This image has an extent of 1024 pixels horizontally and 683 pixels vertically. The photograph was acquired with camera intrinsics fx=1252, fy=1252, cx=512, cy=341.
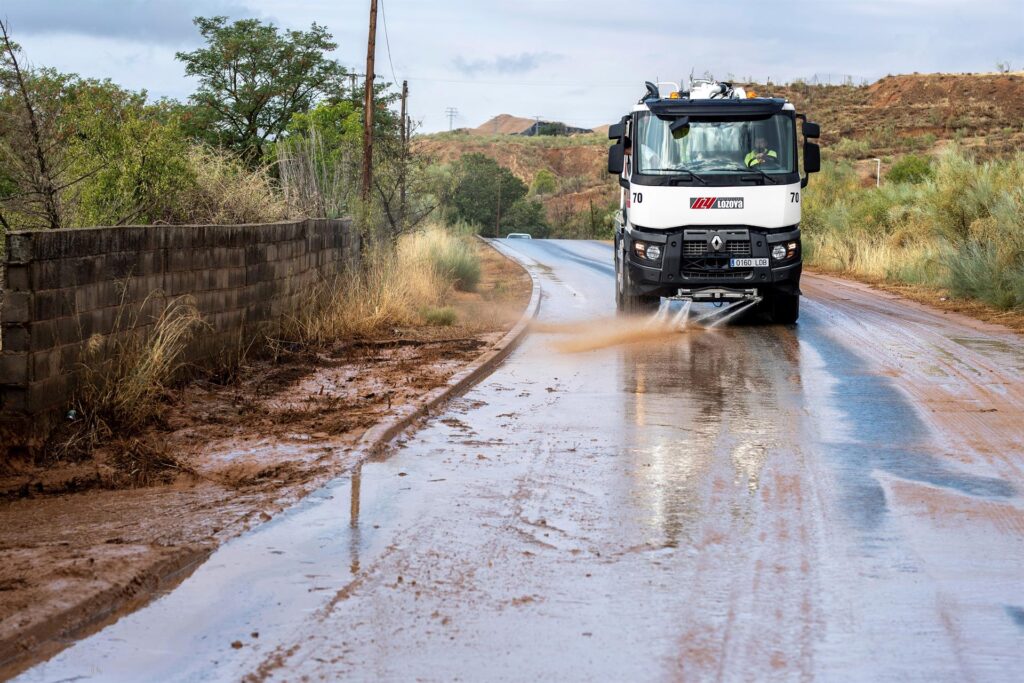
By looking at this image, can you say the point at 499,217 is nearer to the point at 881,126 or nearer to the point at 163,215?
the point at 881,126

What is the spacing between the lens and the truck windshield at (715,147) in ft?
56.4

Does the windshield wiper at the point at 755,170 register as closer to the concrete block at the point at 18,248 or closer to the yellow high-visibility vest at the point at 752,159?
the yellow high-visibility vest at the point at 752,159

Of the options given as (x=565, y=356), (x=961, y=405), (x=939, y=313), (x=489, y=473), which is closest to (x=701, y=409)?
(x=961, y=405)

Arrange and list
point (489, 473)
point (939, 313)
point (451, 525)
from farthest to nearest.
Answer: point (939, 313) < point (489, 473) < point (451, 525)

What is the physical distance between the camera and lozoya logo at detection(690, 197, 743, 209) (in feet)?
55.6

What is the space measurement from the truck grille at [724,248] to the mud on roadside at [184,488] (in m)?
4.47

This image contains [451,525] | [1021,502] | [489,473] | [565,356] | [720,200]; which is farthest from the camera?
[720,200]

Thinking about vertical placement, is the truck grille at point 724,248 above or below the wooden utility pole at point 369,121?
below

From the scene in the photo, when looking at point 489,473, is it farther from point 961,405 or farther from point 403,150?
point 403,150

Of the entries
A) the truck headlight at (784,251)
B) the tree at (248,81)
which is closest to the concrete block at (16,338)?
the truck headlight at (784,251)

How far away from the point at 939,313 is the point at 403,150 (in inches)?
435

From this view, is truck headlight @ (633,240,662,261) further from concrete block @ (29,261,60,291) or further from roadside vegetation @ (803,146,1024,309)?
concrete block @ (29,261,60,291)

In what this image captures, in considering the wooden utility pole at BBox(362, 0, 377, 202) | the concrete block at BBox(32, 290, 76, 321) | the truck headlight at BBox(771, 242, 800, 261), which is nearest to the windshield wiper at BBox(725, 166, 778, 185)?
the truck headlight at BBox(771, 242, 800, 261)

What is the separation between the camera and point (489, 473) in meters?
8.20
